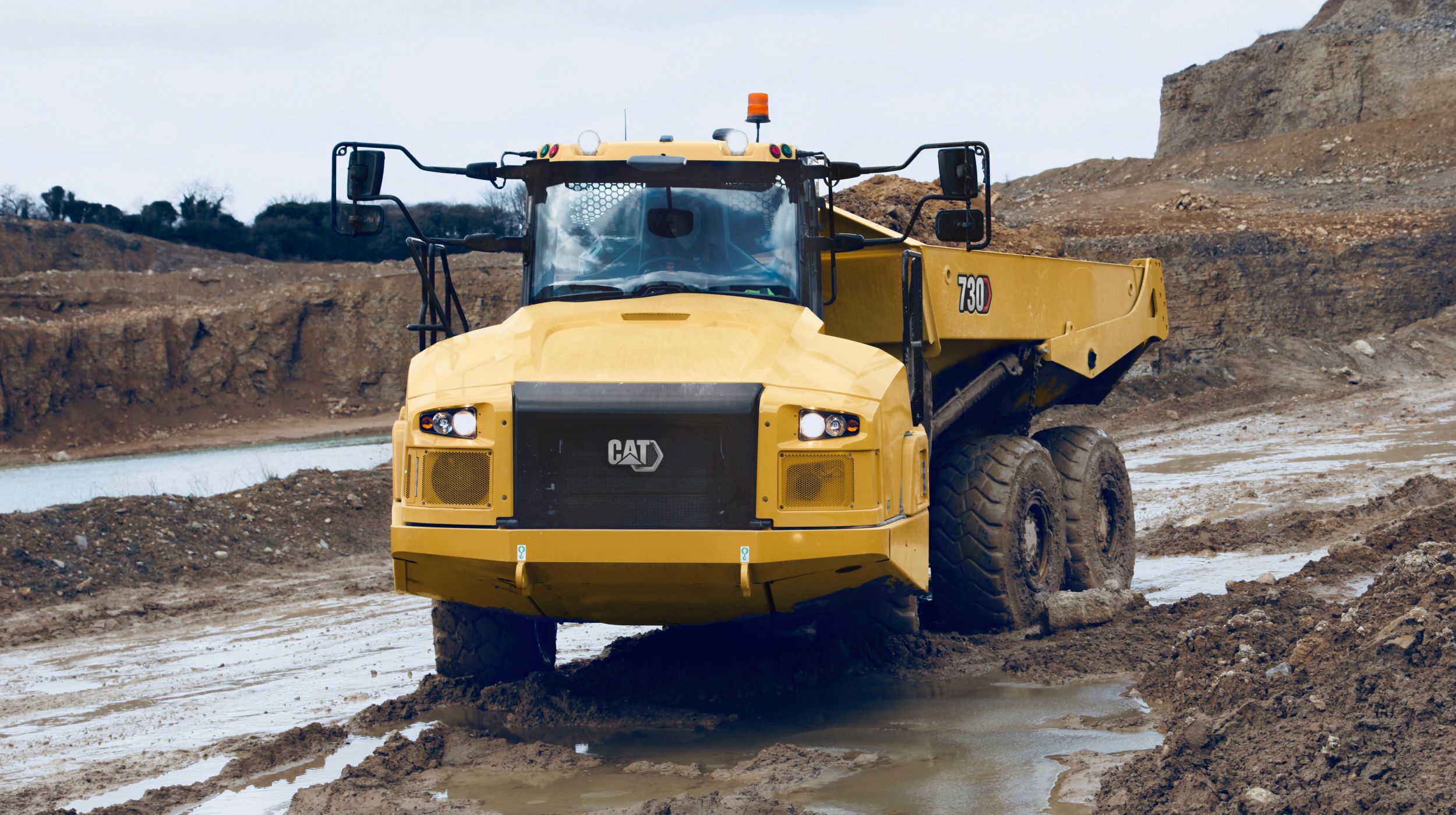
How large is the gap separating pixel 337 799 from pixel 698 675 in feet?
7.33

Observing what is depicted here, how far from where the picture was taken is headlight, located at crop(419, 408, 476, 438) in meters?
5.75

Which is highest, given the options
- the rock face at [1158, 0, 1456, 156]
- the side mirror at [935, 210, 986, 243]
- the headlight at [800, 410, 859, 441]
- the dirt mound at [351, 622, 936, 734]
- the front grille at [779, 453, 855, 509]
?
the rock face at [1158, 0, 1456, 156]

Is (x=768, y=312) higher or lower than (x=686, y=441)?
higher

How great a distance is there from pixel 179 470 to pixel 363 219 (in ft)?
94.8

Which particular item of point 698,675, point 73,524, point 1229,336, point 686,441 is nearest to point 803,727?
point 698,675

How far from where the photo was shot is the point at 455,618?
23.2ft

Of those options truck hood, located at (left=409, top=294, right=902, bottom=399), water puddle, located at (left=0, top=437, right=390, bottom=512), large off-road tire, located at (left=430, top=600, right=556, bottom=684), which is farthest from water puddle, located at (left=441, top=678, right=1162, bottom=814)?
water puddle, located at (left=0, top=437, right=390, bottom=512)

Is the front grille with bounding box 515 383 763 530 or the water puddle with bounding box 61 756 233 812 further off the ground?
the front grille with bounding box 515 383 763 530

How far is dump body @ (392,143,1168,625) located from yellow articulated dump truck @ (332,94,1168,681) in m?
0.01

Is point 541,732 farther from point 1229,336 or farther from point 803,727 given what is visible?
point 1229,336

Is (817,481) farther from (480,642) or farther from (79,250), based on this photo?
(79,250)

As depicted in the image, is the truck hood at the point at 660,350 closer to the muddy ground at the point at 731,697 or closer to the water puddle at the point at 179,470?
the muddy ground at the point at 731,697

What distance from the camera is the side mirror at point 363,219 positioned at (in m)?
6.44

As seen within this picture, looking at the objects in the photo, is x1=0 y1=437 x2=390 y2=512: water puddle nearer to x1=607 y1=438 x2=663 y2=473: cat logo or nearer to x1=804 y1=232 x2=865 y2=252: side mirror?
x1=804 y1=232 x2=865 y2=252: side mirror
